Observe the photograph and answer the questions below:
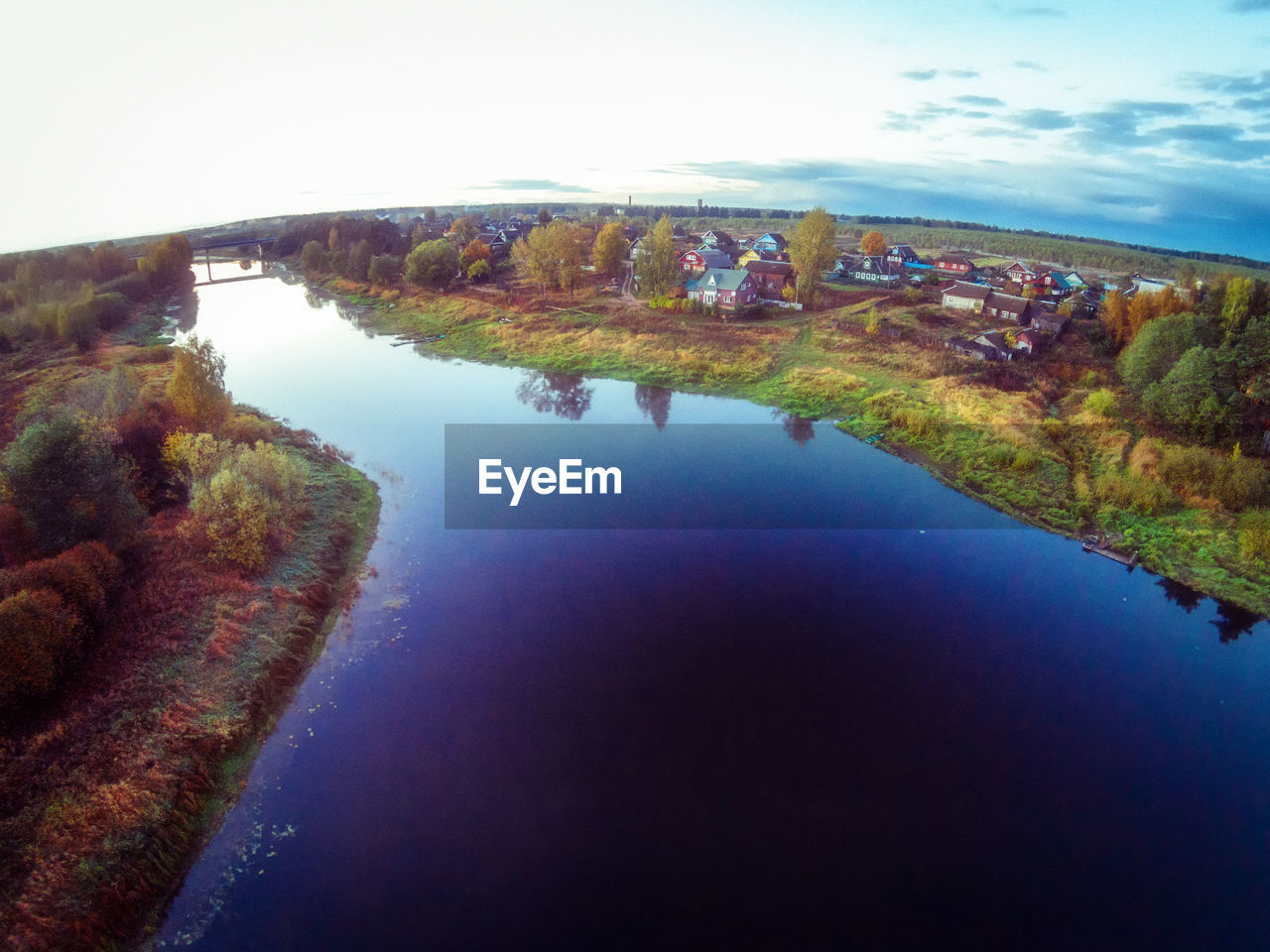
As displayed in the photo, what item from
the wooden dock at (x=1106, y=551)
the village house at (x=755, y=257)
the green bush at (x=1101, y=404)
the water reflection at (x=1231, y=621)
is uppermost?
the village house at (x=755, y=257)

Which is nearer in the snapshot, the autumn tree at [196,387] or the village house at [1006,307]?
the autumn tree at [196,387]

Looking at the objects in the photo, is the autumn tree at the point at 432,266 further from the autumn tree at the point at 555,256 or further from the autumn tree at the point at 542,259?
the autumn tree at the point at 542,259

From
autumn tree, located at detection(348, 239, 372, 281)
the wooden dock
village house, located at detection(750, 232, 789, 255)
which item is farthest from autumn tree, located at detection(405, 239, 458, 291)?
the wooden dock

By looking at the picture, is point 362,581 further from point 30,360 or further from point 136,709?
point 30,360

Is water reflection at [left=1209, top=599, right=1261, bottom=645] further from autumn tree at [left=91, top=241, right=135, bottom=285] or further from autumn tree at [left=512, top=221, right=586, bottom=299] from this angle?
autumn tree at [left=91, top=241, right=135, bottom=285]

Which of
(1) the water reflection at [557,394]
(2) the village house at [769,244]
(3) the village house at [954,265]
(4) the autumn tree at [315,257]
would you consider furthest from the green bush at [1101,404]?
(4) the autumn tree at [315,257]

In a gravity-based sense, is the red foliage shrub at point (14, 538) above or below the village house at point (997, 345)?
below
